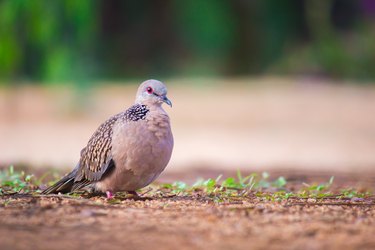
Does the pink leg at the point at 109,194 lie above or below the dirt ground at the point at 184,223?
above

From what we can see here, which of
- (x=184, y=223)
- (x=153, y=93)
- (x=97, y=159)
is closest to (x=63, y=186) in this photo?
(x=97, y=159)

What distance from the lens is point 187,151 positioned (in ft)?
45.6

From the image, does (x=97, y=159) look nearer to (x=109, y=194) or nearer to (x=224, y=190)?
(x=109, y=194)

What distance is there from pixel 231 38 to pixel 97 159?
2212 cm

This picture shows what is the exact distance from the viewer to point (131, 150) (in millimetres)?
5301

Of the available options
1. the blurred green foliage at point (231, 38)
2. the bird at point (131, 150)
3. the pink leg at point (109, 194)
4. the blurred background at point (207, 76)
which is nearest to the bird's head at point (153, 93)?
the bird at point (131, 150)

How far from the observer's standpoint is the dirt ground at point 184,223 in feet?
12.9

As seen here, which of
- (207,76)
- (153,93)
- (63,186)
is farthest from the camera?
(207,76)

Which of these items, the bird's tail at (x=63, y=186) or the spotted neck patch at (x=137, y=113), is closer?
the spotted neck patch at (x=137, y=113)

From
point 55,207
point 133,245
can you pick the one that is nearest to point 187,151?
point 55,207

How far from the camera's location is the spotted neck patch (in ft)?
17.9

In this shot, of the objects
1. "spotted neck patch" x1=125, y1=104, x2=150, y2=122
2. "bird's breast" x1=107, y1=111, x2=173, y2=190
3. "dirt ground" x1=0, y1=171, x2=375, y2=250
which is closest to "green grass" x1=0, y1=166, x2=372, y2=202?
"dirt ground" x1=0, y1=171, x2=375, y2=250

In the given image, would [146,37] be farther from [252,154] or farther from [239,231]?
[239,231]

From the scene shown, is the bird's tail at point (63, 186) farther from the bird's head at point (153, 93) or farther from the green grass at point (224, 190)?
the bird's head at point (153, 93)
